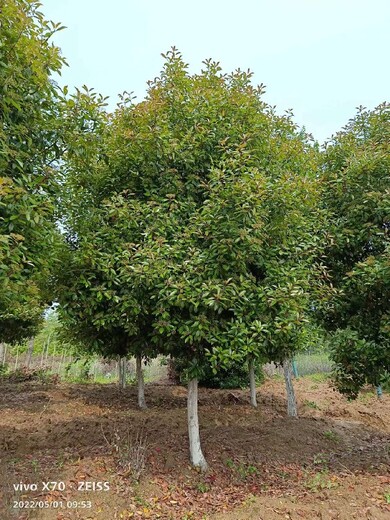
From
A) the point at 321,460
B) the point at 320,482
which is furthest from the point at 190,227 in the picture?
the point at 321,460

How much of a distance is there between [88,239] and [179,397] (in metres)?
10.0

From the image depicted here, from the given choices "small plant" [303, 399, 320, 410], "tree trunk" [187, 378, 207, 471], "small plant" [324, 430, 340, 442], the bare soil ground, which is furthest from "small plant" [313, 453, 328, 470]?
"small plant" [303, 399, 320, 410]

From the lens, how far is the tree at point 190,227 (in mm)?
4410

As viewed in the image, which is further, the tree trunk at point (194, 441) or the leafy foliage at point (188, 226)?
the tree trunk at point (194, 441)

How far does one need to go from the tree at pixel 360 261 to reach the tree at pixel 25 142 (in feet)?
13.2

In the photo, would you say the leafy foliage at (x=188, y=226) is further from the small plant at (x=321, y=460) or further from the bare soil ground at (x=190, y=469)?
the small plant at (x=321, y=460)

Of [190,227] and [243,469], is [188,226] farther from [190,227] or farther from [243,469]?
[243,469]

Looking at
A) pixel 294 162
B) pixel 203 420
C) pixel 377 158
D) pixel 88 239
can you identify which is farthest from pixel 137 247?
pixel 203 420

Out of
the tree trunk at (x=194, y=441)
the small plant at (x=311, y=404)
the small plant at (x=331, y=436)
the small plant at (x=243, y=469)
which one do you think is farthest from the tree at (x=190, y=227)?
the small plant at (x=311, y=404)

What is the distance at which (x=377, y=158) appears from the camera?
18.9ft

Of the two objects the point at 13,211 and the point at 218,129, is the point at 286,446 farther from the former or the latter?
the point at 13,211

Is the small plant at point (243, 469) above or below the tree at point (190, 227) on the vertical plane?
below

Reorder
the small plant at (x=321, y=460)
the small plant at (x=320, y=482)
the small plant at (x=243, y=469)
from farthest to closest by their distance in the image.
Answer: the small plant at (x=321, y=460) → the small plant at (x=243, y=469) → the small plant at (x=320, y=482)

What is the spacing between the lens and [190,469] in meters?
5.32
